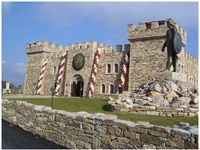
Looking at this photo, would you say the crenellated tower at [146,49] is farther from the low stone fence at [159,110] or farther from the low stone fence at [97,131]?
the low stone fence at [97,131]

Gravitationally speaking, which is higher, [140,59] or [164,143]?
[140,59]

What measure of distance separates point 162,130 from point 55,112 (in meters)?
→ 4.27

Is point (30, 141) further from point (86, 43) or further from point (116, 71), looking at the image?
point (86, 43)

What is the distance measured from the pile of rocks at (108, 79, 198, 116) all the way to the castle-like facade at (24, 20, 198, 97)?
1146cm

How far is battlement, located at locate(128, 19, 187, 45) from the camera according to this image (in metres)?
31.6

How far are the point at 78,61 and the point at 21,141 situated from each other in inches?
1127

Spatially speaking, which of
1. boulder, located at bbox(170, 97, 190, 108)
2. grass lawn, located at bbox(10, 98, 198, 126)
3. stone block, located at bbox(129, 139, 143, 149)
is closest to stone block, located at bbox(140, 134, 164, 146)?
stone block, located at bbox(129, 139, 143, 149)

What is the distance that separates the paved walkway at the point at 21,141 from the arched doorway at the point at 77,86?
2632 cm

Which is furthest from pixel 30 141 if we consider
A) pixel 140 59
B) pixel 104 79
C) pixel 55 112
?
pixel 104 79

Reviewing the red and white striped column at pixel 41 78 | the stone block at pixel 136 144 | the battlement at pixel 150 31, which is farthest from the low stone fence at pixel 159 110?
the red and white striped column at pixel 41 78

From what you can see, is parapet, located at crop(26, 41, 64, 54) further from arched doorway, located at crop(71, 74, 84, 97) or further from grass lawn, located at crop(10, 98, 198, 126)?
grass lawn, located at crop(10, 98, 198, 126)

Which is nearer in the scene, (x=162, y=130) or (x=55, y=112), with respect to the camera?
(x=162, y=130)

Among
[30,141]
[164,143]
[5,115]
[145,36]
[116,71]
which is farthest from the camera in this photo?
[116,71]

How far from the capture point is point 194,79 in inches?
1427
